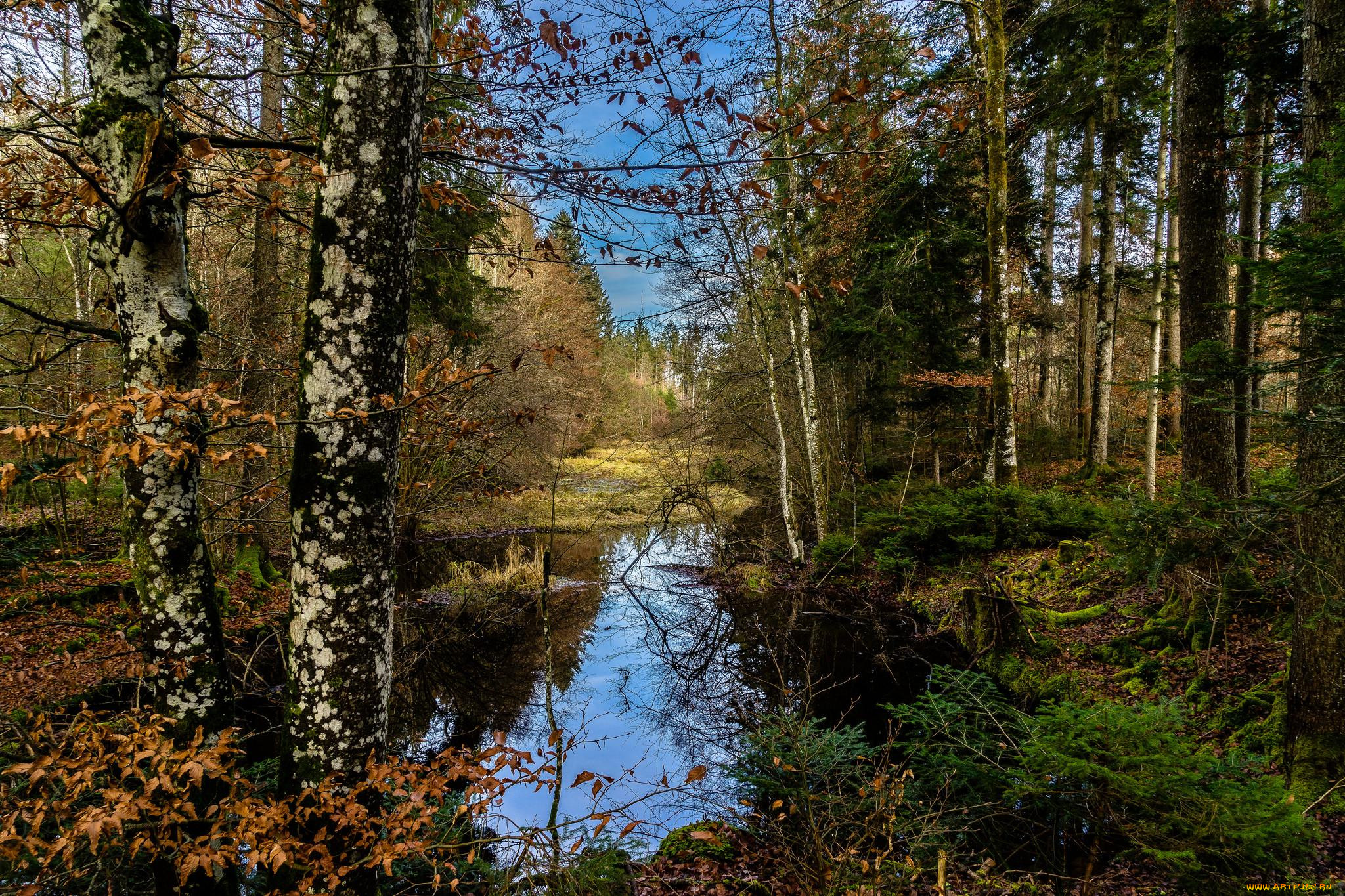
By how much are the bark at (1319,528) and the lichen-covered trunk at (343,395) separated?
5275 millimetres

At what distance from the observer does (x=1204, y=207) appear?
5645 mm

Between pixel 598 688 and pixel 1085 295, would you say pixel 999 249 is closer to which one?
pixel 1085 295

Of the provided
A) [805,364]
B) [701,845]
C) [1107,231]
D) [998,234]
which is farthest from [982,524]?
[1107,231]

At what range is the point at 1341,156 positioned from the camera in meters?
3.02

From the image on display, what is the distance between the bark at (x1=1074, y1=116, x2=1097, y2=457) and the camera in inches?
490

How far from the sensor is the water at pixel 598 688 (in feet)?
19.1

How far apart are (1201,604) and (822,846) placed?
5.16m

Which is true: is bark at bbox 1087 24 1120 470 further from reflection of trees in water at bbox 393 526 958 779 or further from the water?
the water

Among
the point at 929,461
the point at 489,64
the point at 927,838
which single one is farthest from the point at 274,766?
the point at 929,461

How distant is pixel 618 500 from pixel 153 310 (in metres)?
19.4

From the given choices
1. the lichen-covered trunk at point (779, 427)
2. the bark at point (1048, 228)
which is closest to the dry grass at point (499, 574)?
the lichen-covered trunk at point (779, 427)

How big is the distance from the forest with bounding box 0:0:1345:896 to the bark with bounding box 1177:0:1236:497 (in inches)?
1.7

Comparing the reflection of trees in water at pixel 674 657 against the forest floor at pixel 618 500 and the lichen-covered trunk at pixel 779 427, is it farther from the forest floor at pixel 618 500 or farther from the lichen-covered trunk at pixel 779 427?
the forest floor at pixel 618 500

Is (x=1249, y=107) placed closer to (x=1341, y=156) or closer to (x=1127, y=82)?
(x=1127, y=82)
